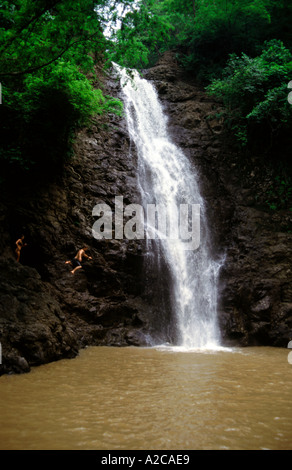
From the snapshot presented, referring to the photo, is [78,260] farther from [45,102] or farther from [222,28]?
[222,28]

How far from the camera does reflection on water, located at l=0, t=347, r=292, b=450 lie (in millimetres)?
2600

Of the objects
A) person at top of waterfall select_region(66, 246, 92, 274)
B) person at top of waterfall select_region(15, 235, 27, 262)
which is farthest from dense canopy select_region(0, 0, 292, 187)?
person at top of waterfall select_region(66, 246, 92, 274)

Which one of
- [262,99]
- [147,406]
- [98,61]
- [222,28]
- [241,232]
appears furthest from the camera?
[222,28]

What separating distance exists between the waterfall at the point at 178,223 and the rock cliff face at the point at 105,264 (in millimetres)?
498

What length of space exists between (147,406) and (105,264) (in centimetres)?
581

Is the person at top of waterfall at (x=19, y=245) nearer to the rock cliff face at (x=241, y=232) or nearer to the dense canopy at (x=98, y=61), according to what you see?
the dense canopy at (x=98, y=61)

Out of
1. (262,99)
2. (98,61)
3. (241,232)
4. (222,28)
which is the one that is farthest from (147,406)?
(222,28)

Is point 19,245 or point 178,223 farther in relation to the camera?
point 178,223

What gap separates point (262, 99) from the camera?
12.6 metres

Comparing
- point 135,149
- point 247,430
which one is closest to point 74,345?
point 247,430

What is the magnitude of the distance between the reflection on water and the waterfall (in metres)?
3.43

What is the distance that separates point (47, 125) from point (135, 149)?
15.3 ft

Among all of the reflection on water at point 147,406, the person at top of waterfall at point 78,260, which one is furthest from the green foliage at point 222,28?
the reflection on water at point 147,406

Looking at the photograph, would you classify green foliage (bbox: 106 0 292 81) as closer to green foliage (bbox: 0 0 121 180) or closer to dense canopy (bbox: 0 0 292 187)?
dense canopy (bbox: 0 0 292 187)
